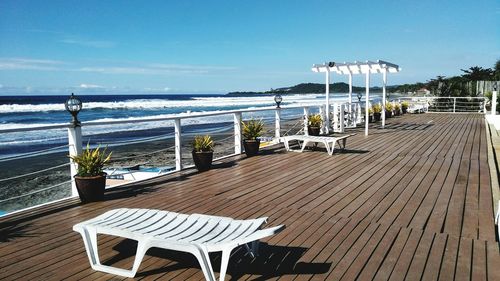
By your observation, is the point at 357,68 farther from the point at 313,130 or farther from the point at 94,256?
the point at 94,256

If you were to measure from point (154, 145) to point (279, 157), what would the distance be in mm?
8963

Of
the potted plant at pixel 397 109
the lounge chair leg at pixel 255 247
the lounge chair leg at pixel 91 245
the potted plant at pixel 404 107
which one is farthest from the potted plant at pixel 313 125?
the potted plant at pixel 404 107

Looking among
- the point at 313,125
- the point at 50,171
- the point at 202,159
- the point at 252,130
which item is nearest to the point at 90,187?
the point at 202,159

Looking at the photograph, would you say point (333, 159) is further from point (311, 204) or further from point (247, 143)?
point (311, 204)

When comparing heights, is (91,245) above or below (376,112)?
below

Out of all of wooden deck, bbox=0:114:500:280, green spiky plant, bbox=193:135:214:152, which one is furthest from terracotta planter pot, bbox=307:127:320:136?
green spiky plant, bbox=193:135:214:152

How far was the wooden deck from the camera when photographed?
2.46 metres

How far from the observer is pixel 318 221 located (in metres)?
3.36

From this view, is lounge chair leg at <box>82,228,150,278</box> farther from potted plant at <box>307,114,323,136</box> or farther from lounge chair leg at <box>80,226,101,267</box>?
potted plant at <box>307,114,323,136</box>

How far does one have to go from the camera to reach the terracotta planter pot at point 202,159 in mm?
5664

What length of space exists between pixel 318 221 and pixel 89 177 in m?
2.34

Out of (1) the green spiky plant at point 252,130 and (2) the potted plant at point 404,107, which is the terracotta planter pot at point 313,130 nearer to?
(1) the green spiky plant at point 252,130

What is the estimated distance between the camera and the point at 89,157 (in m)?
4.05

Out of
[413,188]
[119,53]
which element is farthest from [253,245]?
[119,53]
